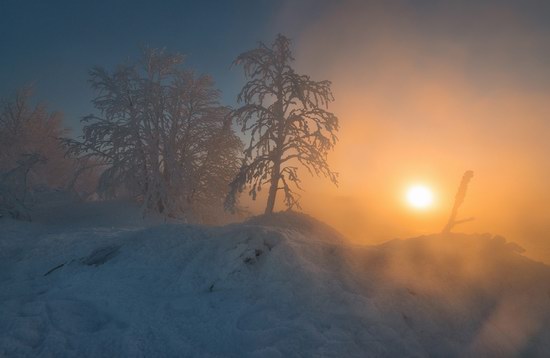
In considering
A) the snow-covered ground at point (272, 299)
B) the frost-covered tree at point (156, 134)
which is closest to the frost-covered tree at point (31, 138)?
the frost-covered tree at point (156, 134)

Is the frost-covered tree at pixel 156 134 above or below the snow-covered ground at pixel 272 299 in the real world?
above

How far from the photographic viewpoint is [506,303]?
4.34 m

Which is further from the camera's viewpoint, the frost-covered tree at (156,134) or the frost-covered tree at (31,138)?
the frost-covered tree at (31,138)

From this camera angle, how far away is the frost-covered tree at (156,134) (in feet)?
51.4

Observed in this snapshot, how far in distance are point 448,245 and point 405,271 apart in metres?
1.14

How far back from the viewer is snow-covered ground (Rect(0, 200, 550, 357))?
366 cm

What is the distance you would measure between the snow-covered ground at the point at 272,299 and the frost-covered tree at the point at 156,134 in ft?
30.8

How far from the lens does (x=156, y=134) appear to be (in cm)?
1655

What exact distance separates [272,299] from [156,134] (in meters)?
14.3

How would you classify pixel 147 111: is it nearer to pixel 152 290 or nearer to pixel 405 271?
pixel 152 290

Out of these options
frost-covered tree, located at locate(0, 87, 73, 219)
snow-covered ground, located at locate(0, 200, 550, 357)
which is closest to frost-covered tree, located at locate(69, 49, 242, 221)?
frost-covered tree, located at locate(0, 87, 73, 219)

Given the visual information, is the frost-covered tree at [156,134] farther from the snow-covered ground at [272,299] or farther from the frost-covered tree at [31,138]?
the snow-covered ground at [272,299]

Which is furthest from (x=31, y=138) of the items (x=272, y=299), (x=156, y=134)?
(x=272, y=299)

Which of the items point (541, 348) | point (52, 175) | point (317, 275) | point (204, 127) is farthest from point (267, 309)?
point (52, 175)
